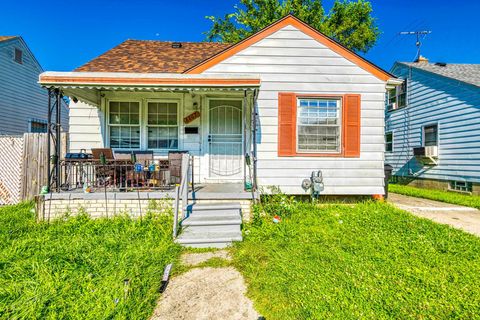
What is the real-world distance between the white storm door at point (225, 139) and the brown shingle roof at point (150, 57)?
165 cm

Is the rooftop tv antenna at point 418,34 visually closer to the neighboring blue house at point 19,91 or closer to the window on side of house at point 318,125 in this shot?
the window on side of house at point 318,125

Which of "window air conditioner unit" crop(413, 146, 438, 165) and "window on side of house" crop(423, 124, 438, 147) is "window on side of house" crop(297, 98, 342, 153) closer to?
"window air conditioner unit" crop(413, 146, 438, 165)

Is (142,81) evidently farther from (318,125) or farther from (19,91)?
(19,91)

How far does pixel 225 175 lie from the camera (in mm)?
6676

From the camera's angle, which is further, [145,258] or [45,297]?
[145,258]

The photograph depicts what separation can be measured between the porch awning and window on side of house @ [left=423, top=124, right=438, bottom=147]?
964 centimetres

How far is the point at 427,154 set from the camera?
10180mm

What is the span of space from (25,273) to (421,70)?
573 inches

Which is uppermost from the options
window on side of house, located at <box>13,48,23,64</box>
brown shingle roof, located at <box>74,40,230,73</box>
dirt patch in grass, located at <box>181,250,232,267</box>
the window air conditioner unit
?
window on side of house, located at <box>13,48,23,64</box>

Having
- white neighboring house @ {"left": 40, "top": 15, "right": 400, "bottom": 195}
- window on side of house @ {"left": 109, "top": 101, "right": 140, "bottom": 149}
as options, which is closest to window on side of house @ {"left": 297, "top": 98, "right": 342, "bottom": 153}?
white neighboring house @ {"left": 40, "top": 15, "right": 400, "bottom": 195}

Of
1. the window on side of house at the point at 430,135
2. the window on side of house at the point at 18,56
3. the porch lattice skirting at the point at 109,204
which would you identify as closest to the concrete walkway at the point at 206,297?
the porch lattice skirting at the point at 109,204

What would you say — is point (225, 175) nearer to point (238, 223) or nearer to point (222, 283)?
point (238, 223)

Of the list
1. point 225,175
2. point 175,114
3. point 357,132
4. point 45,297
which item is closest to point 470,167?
point 357,132

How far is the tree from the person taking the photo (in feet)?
53.5
